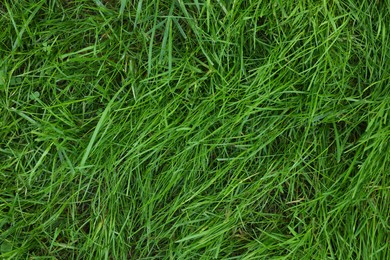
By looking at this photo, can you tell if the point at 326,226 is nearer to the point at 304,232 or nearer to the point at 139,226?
the point at 304,232

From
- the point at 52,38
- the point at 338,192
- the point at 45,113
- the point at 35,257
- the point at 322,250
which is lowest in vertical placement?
the point at 35,257

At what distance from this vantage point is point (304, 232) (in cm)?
156

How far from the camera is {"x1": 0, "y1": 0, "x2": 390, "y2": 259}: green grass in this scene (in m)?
1.55

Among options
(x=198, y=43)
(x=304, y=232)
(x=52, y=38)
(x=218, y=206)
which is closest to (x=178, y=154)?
(x=218, y=206)

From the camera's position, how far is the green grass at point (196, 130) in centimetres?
155

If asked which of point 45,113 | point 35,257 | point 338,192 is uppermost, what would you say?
point 45,113

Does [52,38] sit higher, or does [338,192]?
[52,38]

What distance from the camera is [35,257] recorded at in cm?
157

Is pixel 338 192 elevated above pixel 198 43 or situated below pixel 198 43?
below

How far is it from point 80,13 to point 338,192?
109cm

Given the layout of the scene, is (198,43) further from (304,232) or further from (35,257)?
(35,257)

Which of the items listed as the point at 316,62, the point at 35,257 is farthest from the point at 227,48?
the point at 35,257

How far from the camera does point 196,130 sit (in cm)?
158

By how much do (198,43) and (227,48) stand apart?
101mm
